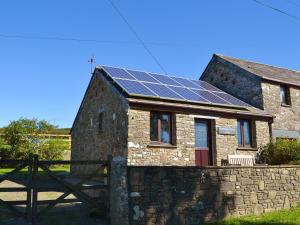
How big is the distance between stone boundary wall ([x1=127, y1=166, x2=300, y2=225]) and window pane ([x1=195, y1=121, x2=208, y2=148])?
15.0ft

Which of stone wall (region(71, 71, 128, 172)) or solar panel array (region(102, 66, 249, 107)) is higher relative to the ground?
solar panel array (region(102, 66, 249, 107))

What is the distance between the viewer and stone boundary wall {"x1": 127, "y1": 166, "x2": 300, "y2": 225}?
9.02 m

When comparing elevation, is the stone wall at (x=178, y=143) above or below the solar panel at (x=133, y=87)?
below

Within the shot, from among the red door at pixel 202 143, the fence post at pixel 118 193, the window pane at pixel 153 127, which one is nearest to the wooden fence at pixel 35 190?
the fence post at pixel 118 193

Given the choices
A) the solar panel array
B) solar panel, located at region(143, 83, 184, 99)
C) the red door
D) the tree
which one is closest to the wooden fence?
the solar panel array

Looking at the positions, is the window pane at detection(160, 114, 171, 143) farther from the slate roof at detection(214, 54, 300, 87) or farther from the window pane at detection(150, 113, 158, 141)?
the slate roof at detection(214, 54, 300, 87)

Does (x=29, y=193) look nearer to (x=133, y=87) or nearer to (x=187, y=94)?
(x=133, y=87)

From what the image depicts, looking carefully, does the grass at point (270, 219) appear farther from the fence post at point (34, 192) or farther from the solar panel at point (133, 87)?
the solar panel at point (133, 87)

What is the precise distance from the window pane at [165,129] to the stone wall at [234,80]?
271 inches

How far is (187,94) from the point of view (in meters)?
16.5

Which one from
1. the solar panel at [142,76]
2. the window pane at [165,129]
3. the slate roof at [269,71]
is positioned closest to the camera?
the window pane at [165,129]

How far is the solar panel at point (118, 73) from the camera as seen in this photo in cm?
1657

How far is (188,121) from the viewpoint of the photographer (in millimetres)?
15328

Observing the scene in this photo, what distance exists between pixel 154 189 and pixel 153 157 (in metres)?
5.03
